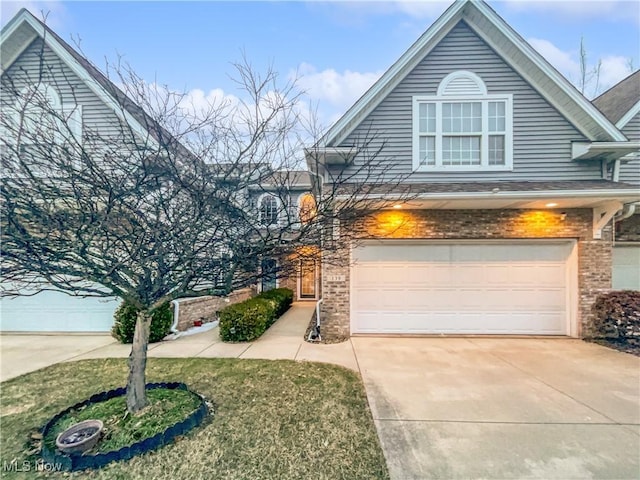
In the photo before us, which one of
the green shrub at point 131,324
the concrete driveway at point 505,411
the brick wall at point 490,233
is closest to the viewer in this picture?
the concrete driveway at point 505,411

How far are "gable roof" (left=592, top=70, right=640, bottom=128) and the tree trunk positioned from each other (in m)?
12.0

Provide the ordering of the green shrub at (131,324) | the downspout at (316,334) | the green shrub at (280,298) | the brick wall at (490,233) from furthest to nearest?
1. the green shrub at (280,298)
2. the brick wall at (490,233)
3. the downspout at (316,334)
4. the green shrub at (131,324)

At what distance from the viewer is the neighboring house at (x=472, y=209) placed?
7.90 meters

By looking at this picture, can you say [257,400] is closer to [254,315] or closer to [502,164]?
[254,315]

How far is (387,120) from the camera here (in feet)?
26.9

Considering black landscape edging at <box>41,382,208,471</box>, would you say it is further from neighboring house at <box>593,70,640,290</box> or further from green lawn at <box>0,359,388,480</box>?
neighboring house at <box>593,70,640,290</box>

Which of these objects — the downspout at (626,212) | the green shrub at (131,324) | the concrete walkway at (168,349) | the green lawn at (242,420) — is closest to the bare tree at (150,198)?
the green lawn at (242,420)

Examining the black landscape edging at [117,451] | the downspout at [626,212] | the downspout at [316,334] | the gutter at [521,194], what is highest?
the gutter at [521,194]

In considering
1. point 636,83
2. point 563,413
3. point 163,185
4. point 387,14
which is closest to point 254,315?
point 163,185

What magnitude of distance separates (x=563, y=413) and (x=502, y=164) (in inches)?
237

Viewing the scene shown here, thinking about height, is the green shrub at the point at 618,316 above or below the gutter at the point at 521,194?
below

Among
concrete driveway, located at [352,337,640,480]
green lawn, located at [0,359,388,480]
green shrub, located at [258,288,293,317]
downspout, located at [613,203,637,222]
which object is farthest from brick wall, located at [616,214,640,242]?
green shrub, located at [258,288,293,317]

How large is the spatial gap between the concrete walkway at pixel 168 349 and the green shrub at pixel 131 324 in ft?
0.73

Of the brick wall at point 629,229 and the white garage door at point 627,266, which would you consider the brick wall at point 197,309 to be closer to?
the white garage door at point 627,266
